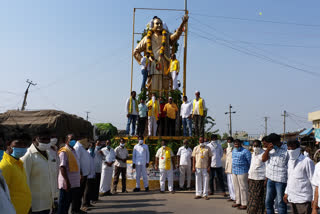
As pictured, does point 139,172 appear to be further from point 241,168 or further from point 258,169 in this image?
point 258,169

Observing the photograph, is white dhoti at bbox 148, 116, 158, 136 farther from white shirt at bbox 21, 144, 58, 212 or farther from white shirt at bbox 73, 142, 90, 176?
white shirt at bbox 21, 144, 58, 212

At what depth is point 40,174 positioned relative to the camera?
15.7 ft

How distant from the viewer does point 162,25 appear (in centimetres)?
1572

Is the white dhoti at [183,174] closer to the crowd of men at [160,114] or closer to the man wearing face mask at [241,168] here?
the crowd of men at [160,114]

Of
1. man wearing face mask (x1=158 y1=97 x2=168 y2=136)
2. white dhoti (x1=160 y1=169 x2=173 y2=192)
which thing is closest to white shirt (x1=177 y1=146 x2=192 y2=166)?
white dhoti (x1=160 y1=169 x2=173 y2=192)

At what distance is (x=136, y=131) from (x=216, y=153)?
487 cm

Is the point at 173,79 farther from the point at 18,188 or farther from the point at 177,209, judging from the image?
the point at 18,188

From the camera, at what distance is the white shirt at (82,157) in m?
7.77

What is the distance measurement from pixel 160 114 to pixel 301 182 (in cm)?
874

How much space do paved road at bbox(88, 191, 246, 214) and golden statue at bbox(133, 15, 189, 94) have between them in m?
5.87

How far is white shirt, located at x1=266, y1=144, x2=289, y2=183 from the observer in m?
6.27

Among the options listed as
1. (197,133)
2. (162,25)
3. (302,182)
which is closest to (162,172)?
(197,133)

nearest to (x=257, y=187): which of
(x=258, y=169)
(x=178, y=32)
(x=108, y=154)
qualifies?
(x=258, y=169)

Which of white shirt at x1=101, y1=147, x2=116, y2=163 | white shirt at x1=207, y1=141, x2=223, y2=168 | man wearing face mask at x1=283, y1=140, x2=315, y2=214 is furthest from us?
white shirt at x1=101, y1=147, x2=116, y2=163
